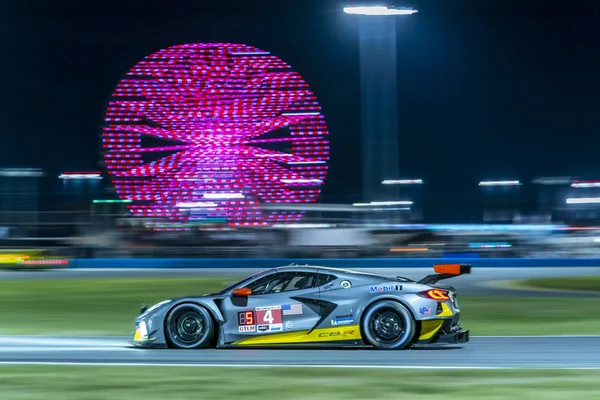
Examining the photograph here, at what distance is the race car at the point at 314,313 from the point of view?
9.23 m

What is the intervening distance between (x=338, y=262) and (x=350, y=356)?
999 inches

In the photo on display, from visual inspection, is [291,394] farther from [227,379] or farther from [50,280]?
[50,280]

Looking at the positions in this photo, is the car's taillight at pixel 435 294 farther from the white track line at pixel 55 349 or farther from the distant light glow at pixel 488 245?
the distant light glow at pixel 488 245

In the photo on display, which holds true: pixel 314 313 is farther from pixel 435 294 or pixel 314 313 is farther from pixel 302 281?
pixel 435 294

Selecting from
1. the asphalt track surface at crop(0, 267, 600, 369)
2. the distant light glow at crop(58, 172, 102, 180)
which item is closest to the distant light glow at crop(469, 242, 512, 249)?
the distant light glow at crop(58, 172, 102, 180)

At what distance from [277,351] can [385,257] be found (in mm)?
27110

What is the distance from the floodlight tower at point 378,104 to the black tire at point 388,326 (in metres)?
23.3

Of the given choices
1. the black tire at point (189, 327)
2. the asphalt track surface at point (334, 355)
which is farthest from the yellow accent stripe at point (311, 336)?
the black tire at point (189, 327)

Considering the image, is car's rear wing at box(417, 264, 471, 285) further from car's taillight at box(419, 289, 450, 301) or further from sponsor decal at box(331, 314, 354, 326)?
sponsor decal at box(331, 314, 354, 326)

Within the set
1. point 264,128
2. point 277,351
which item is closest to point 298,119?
point 264,128

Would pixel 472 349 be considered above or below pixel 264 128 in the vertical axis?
below

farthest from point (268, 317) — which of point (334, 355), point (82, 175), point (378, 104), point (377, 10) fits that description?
point (82, 175)

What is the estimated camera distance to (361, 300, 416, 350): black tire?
920 cm

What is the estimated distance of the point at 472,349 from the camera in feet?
31.4
